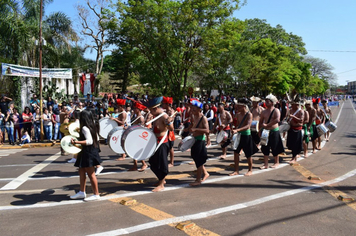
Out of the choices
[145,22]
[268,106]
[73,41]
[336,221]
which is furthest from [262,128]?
[73,41]

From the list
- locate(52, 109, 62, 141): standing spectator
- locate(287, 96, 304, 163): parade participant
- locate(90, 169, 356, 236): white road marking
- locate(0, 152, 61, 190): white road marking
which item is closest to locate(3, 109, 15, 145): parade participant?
locate(52, 109, 62, 141): standing spectator

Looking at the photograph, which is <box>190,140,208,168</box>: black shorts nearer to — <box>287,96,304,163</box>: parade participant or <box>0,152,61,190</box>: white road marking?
<box>287,96,304,163</box>: parade participant

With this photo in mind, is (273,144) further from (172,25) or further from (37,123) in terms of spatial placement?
(172,25)

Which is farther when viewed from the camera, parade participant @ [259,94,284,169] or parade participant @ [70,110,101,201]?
parade participant @ [259,94,284,169]

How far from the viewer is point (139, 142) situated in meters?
6.38

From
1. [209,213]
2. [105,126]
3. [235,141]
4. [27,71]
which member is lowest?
[209,213]

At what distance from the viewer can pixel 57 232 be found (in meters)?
4.60

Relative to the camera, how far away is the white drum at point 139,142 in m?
6.32

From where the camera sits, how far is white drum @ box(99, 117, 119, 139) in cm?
929

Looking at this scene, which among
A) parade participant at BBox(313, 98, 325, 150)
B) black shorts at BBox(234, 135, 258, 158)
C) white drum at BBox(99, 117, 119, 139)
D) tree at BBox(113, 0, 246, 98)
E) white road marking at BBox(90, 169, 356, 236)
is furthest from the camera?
tree at BBox(113, 0, 246, 98)

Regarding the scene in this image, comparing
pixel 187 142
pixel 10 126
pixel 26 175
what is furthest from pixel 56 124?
pixel 187 142

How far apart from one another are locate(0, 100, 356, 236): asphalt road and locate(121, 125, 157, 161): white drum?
882 millimetres

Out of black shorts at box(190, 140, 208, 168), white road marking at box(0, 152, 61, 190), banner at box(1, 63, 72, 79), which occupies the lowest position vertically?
white road marking at box(0, 152, 61, 190)

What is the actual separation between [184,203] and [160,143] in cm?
143
